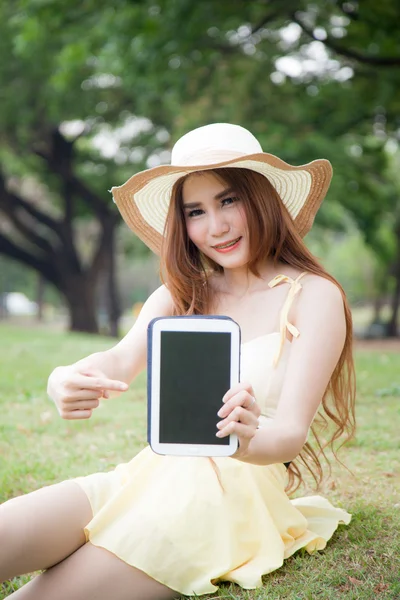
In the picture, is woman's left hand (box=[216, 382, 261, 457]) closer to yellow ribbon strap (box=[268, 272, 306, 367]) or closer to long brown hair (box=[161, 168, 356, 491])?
yellow ribbon strap (box=[268, 272, 306, 367])

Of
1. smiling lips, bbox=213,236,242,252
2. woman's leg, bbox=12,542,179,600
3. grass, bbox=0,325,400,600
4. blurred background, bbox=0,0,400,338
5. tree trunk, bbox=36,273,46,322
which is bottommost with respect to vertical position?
tree trunk, bbox=36,273,46,322

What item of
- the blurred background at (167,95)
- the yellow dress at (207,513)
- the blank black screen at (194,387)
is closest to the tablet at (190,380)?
the blank black screen at (194,387)

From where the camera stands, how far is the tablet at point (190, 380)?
2.14 metres

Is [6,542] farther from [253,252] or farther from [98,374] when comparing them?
[253,252]

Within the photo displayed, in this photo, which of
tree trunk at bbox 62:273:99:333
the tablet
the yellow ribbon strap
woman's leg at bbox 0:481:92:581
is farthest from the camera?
tree trunk at bbox 62:273:99:333

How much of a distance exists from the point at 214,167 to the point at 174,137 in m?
11.0

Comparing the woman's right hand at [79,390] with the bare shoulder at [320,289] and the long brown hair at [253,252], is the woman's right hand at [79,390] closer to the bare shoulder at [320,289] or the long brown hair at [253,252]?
the long brown hair at [253,252]

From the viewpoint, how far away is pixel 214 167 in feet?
8.75

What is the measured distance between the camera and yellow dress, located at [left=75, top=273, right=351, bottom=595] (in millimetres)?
2406

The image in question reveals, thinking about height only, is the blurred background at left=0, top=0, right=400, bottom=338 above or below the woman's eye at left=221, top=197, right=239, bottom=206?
above

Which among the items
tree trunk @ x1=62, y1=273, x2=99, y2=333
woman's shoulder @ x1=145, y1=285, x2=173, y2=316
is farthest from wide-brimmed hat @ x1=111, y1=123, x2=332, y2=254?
tree trunk @ x1=62, y1=273, x2=99, y2=333

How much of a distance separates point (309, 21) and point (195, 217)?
9.27m

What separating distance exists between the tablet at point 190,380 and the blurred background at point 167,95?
7.00 meters

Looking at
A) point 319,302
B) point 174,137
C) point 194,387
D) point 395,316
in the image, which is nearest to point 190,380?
point 194,387
